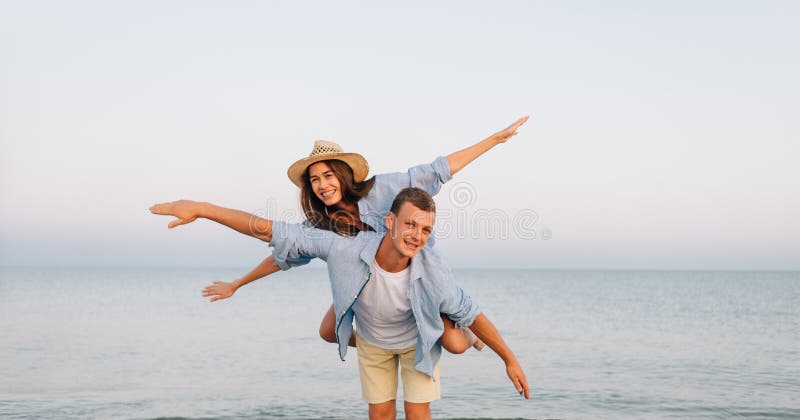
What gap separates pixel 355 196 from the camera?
4.74 meters

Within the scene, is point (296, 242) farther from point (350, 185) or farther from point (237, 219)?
point (350, 185)

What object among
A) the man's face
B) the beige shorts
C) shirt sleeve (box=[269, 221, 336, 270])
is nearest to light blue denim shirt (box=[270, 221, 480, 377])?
shirt sleeve (box=[269, 221, 336, 270])

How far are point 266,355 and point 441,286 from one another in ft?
44.8

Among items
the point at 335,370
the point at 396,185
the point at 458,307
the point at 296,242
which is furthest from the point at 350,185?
the point at 335,370

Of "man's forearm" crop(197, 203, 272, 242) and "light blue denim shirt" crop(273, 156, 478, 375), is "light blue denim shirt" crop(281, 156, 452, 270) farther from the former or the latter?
"man's forearm" crop(197, 203, 272, 242)

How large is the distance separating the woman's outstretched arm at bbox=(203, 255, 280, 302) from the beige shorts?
77 centimetres

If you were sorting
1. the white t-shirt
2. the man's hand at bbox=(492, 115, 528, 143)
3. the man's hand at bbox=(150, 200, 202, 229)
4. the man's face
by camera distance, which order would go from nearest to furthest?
the man's hand at bbox=(150, 200, 202, 229), the man's face, the white t-shirt, the man's hand at bbox=(492, 115, 528, 143)

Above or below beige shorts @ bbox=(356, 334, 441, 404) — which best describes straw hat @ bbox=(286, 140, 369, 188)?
above

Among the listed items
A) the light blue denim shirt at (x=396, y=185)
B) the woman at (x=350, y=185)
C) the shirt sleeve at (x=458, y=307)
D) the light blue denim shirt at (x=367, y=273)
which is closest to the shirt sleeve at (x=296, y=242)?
the light blue denim shirt at (x=367, y=273)

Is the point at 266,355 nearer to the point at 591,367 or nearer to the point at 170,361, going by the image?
the point at 170,361

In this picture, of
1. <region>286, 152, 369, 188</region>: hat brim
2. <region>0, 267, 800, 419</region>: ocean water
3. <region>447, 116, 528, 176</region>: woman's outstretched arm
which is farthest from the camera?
<region>0, 267, 800, 419</region>: ocean water

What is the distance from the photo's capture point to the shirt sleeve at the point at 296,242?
4199 mm

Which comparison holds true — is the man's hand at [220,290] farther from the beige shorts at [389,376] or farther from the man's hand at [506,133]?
the man's hand at [506,133]

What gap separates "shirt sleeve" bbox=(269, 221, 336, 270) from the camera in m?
4.20
